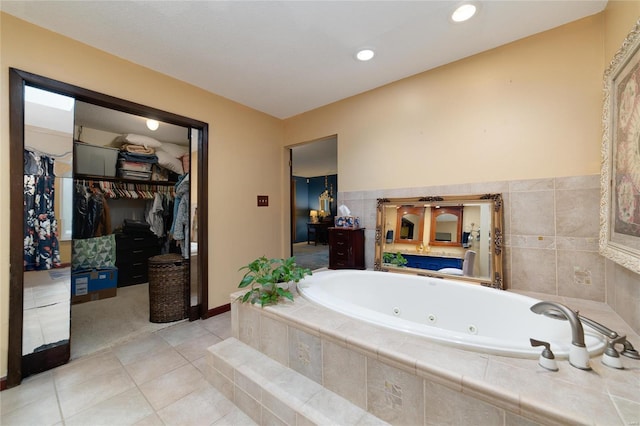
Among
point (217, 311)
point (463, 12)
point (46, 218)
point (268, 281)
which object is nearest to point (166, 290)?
point (217, 311)

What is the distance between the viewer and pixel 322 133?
301cm

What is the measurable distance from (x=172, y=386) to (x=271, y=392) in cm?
83

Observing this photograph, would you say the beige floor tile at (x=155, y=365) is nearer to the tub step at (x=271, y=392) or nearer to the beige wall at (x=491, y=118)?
the tub step at (x=271, y=392)

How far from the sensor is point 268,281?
5.35ft

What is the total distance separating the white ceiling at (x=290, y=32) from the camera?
58.9 inches

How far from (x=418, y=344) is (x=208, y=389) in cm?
136

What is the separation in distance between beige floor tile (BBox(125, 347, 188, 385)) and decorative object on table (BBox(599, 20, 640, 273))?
8.96 feet

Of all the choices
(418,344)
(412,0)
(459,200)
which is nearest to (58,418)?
(418,344)

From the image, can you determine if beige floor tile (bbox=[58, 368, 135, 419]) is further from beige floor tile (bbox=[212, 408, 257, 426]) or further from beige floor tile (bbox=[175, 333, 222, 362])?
beige floor tile (bbox=[212, 408, 257, 426])

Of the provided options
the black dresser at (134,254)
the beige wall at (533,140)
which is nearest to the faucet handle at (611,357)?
the beige wall at (533,140)

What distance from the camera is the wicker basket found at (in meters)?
2.41

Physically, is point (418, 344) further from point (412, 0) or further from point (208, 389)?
point (412, 0)

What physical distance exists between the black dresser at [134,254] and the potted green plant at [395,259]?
11.3 feet

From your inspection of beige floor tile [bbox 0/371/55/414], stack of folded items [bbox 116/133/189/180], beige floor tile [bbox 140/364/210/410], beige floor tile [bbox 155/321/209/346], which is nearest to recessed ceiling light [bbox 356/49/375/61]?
stack of folded items [bbox 116/133/189/180]
